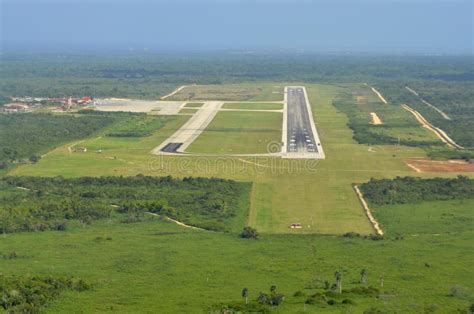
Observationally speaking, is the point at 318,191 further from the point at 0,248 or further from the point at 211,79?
the point at 211,79

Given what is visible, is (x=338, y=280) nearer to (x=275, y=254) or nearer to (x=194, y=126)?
(x=275, y=254)

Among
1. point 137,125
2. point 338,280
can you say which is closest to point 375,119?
point 137,125

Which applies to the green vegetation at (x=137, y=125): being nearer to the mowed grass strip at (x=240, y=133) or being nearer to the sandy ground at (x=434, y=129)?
the mowed grass strip at (x=240, y=133)

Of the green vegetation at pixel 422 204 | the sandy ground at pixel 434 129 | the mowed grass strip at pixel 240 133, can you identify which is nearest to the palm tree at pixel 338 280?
the green vegetation at pixel 422 204

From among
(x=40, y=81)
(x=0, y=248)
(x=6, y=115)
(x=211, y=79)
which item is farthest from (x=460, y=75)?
(x=0, y=248)

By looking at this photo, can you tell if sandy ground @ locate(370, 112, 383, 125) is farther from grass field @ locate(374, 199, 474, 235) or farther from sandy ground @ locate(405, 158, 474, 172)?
grass field @ locate(374, 199, 474, 235)

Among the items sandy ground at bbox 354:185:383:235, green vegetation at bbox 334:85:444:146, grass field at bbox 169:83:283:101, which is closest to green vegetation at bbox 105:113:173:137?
green vegetation at bbox 334:85:444:146
